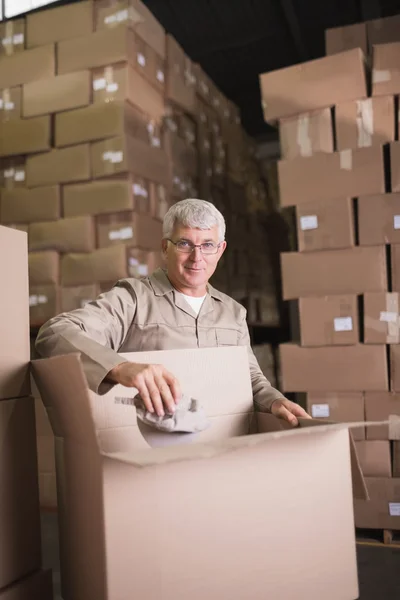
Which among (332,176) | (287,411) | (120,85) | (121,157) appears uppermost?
(120,85)

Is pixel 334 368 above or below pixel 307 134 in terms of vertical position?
below

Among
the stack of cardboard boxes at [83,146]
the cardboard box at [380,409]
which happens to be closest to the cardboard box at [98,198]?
the stack of cardboard boxes at [83,146]

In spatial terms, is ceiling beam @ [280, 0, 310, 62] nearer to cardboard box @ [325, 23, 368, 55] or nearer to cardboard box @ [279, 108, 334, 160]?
cardboard box @ [325, 23, 368, 55]

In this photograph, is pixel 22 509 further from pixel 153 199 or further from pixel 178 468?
pixel 153 199

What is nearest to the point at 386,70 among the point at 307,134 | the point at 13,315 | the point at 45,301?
the point at 307,134

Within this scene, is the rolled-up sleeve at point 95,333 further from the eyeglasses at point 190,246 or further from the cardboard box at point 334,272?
the cardboard box at point 334,272

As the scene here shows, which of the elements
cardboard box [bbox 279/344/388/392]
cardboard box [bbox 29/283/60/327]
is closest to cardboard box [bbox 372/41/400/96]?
cardboard box [bbox 279/344/388/392]

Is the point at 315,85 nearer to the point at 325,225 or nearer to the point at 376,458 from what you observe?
the point at 325,225

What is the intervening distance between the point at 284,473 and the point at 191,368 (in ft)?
1.04

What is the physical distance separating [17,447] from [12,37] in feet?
9.19

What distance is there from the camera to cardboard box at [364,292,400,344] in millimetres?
2465

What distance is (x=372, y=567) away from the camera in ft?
6.94

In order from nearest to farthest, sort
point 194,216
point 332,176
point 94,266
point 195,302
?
point 194,216, point 195,302, point 332,176, point 94,266

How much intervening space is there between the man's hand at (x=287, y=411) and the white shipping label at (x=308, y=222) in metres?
1.43
